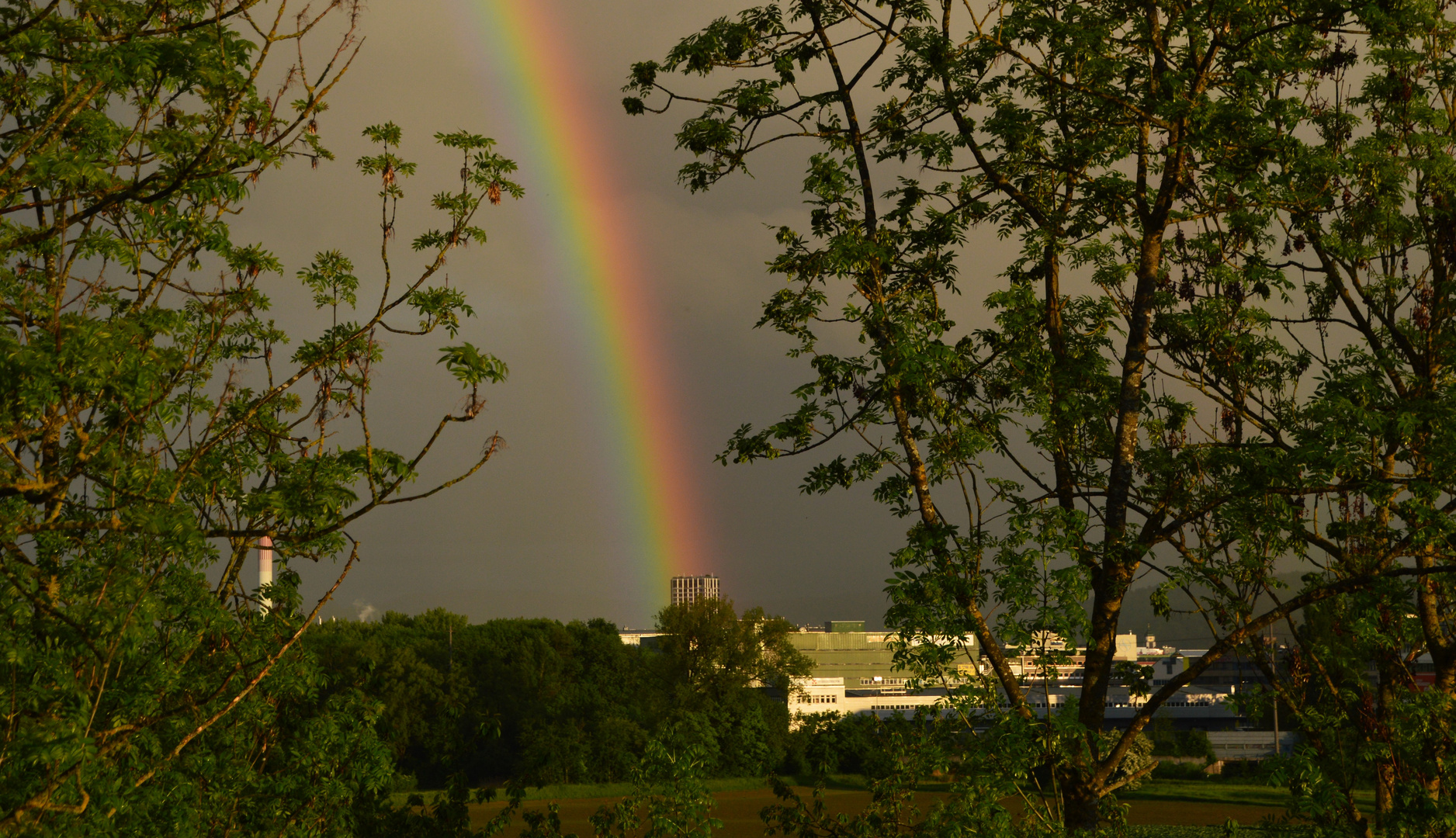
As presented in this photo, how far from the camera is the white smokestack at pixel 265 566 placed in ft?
27.5

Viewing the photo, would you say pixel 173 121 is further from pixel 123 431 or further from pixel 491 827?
pixel 491 827

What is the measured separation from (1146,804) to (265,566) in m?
52.4

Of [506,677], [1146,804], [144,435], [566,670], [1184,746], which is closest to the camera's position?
[144,435]

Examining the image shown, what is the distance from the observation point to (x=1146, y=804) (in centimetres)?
5416

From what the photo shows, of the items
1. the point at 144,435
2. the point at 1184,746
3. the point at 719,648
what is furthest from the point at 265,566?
the point at 1184,746

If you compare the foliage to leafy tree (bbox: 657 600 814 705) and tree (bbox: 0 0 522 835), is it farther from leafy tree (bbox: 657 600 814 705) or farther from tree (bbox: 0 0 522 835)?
tree (bbox: 0 0 522 835)

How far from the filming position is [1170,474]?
463 inches

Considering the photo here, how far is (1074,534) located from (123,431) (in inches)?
309

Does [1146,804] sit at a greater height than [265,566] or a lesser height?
lesser

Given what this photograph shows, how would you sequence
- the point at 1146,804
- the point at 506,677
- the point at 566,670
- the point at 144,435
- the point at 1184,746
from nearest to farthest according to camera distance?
1. the point at 144,435
2. the point at 1146,804
3. the point at 1184,746
4. the point at 506,677
5. the point at 566,670

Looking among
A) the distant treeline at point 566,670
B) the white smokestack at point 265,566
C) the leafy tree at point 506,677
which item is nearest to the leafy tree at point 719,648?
the distant treeline at point 566,670

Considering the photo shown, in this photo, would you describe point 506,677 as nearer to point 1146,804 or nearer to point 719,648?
point 719,648

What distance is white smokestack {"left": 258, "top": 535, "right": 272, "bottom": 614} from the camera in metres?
8.38

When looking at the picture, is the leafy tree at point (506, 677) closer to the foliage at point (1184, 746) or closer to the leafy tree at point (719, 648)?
the leafy tree at point (719, 648)
